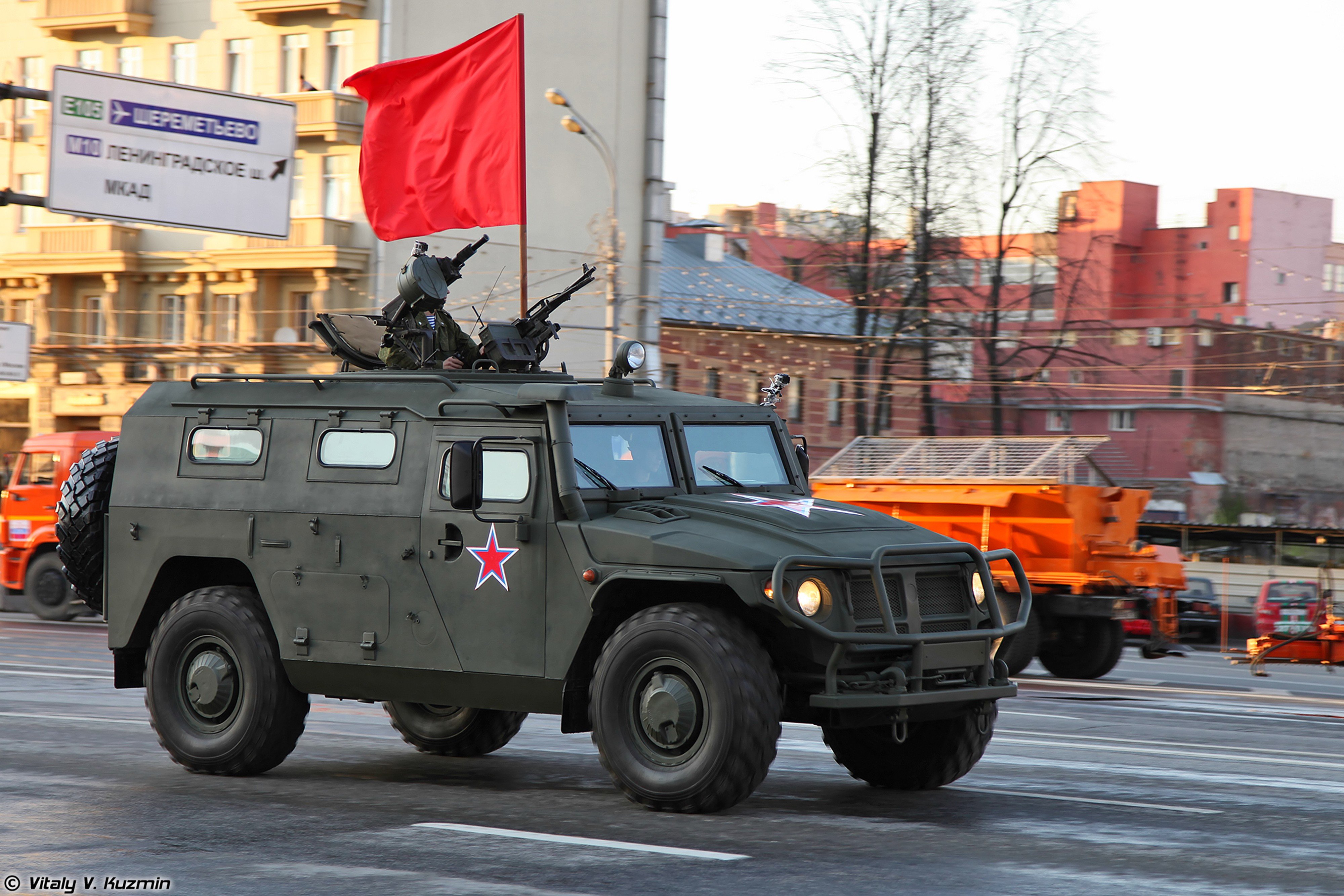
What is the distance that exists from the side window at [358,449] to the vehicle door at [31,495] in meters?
17.7

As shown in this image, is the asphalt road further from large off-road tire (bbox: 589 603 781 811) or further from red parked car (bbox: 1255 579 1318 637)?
red parked car (bbox: 1255 579 1318 637)

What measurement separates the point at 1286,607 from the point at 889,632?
1860cm

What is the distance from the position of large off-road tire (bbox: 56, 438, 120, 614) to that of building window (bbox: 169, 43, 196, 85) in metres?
35.8

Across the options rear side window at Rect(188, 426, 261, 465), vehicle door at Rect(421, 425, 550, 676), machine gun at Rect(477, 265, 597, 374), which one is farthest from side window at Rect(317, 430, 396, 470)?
machine gun at Rect(477, 265, 597, 374)

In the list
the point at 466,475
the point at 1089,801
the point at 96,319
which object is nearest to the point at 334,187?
the point at 96,319

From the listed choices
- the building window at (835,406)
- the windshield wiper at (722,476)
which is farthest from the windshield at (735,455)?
the building window at (835,406)

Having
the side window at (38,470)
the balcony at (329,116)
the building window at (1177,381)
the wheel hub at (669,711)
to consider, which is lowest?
the side window at (38,470)

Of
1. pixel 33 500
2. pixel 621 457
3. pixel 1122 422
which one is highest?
pixel 621 457

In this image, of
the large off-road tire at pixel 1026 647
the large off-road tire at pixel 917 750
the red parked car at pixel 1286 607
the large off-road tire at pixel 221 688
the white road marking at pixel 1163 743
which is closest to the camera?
the large off-road tire at pixel 917 750

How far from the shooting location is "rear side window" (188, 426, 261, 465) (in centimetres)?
1034

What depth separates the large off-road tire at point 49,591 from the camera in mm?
26234

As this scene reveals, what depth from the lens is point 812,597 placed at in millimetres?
8391

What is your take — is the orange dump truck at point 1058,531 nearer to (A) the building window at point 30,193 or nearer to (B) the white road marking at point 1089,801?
(B) the white road marking at point 1089,801

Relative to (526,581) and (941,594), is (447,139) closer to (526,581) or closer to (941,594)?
(526,581)
